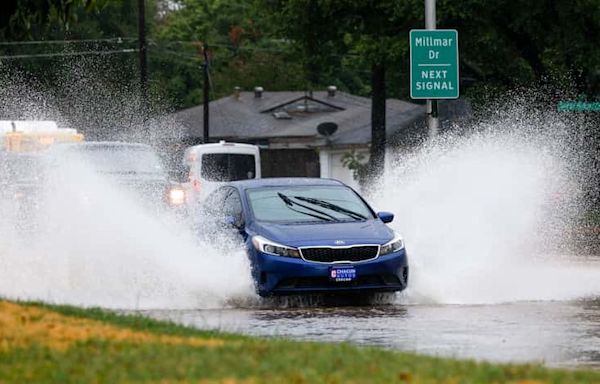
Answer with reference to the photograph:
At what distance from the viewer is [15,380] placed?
9.64 meters

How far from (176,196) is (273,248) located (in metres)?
10.2

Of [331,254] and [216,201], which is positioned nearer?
[331,254]

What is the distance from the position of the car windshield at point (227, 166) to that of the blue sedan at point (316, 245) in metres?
21.9

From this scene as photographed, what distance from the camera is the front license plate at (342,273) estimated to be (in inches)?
699

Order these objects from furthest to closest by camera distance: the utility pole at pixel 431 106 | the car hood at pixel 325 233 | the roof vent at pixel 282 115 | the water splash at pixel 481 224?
the roof vent at pixel 282 115, the utility pole at pixel 431 106, the water splash at pixel 481 224, the car hood at pixel 325 233

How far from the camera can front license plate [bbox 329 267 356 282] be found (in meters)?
17.8

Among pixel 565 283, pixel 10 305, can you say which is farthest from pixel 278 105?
pixel 10 305

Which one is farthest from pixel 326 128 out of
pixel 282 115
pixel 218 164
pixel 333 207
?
pixel 333 207

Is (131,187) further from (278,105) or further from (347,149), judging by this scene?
(278,105)

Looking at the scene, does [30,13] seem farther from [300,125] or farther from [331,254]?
[300,125]

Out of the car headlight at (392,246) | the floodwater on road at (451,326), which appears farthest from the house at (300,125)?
the floodwater on road at (451,326)

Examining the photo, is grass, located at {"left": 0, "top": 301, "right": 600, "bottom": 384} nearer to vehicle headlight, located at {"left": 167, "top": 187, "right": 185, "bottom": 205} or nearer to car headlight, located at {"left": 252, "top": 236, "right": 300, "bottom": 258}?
car headlight, located at {"left": 252, "top": 236, "right": 300, "bottom": 258}

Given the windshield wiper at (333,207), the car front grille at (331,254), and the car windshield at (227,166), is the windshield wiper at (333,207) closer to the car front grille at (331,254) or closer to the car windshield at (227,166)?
the car front grille at (331,254)

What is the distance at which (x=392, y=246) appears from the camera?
1820cm
